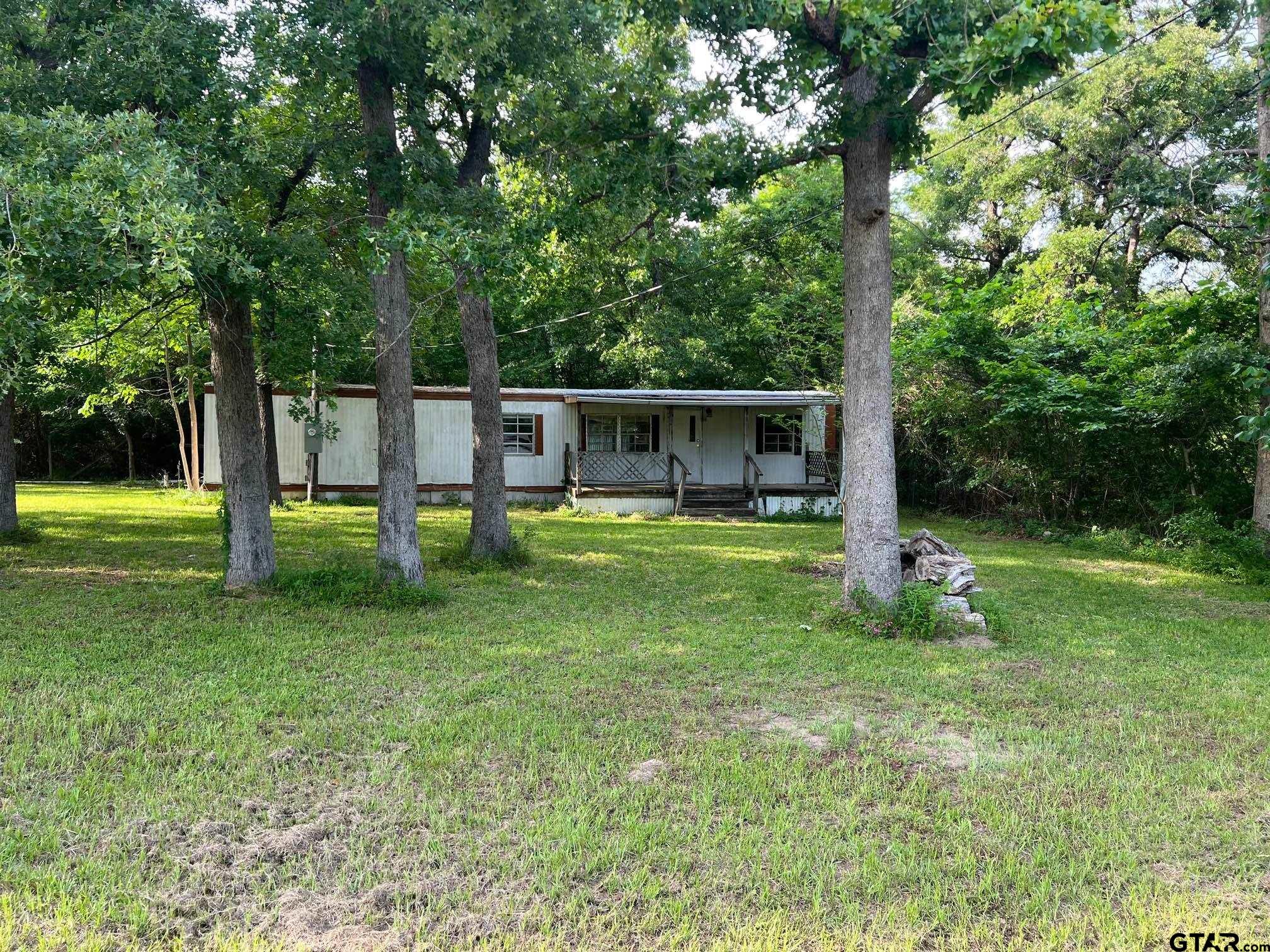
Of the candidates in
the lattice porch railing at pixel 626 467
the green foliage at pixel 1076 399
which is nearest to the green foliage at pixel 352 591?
the green foliage at pixel 1076 399

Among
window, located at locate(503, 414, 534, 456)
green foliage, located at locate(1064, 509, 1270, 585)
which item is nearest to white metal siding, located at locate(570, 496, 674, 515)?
window, located at locate(503, 414, 534, 456)

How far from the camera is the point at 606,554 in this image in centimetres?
1077

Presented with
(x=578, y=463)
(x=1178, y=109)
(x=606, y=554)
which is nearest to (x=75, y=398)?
(x=578, y=463)

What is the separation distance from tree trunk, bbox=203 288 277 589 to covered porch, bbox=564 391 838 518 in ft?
30.2

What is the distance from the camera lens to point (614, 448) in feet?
59.7

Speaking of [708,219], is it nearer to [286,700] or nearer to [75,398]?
[286,700]

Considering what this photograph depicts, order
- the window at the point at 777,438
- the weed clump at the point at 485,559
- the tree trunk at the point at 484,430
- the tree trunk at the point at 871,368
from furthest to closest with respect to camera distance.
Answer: the window at the point at 777,438 → the tree trunk at the point at 484,430 → the weed clump at the point at 485,559 → the tree trunk at the point at 871,368

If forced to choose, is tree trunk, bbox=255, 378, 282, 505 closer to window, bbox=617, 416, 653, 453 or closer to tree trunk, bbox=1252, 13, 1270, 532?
window, bbox=617, 416, 653, 453

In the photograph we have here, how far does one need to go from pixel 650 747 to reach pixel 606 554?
684 cm

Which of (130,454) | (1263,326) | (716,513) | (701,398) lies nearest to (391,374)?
(701,398)

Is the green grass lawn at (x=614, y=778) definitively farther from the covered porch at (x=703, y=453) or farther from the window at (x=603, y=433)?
the window at (x=603, y=433)

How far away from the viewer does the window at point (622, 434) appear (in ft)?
59.5

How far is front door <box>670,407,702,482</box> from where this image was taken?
59.4ft

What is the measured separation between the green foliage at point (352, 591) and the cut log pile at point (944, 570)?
428 centimetres
